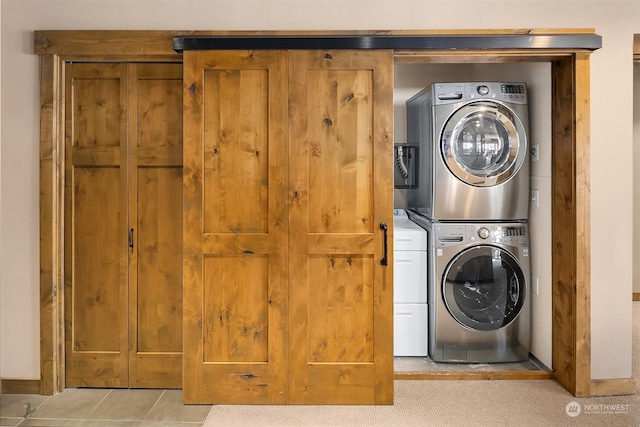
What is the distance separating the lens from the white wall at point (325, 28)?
2809mm

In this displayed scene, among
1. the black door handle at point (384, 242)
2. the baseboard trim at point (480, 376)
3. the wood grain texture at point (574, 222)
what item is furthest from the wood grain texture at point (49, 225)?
the wood grain texture at point (574, 222)

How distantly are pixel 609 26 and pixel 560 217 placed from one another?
1170 mm

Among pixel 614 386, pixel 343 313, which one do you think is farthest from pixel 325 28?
pixel 614 386

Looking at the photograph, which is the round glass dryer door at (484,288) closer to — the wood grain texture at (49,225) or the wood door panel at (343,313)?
the wood door panel at (343,313)

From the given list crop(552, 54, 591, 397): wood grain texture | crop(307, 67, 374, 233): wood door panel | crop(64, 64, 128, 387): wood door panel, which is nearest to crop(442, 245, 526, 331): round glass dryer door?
crop(552, 54, 591, 397): wood grain texture

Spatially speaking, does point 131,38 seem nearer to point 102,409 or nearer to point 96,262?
point 96,262

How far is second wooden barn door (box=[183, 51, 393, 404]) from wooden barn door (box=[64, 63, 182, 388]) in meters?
0.29

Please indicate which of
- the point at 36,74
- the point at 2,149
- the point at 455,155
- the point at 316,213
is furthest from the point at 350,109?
the point at 2,149

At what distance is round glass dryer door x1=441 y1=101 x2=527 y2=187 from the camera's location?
324cm

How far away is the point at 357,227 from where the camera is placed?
8.93ft

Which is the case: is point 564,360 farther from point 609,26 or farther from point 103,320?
point 103,320

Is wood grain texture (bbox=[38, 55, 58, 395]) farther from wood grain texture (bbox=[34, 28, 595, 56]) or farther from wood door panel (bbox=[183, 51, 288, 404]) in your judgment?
wood door panel (bbox=[183, 51, 288, 404])

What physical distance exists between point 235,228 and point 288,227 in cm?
30

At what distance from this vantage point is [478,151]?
10.8 ft
